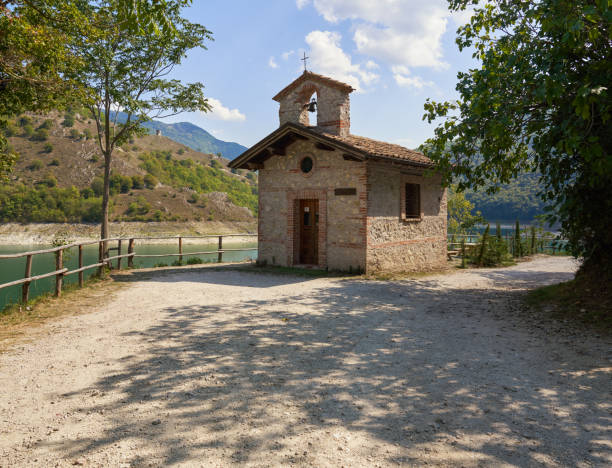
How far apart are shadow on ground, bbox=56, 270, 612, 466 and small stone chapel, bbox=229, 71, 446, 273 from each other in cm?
505

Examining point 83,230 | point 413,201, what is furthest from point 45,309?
point 83,230

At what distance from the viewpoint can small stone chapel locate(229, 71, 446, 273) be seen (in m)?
11.1

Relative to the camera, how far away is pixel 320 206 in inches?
463

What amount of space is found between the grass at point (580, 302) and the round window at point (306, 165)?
279 inches

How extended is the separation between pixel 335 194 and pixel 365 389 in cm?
824

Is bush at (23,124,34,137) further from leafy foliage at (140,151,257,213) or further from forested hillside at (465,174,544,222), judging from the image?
forested hillside at (465,174,544,222)

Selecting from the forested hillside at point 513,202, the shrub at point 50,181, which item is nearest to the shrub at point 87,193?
the shrub at point 50,181

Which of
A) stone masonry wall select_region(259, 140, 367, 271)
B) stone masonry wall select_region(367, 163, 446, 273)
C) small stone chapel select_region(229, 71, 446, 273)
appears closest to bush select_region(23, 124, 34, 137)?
small stone chapel select_region(229, 71, 446, 273)

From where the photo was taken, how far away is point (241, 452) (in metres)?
2.63

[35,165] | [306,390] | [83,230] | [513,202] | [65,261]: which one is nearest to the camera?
[306,390]

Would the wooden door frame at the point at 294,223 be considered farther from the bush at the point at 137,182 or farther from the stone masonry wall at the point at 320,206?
the bush at the point at 137,182

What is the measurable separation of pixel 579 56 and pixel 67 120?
75.7m

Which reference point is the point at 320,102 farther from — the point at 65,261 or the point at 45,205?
the point at 45,205

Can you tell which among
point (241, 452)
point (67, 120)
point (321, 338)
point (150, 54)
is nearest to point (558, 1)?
point (321, 338)
